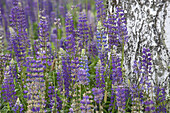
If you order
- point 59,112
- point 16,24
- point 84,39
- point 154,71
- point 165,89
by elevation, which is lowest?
point 59,112

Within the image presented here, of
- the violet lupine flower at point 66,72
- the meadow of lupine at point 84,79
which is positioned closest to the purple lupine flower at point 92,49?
the meadow of lupine at point 84,79

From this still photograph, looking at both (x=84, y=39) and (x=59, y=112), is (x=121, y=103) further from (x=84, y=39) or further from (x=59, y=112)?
(x=84, y=39)

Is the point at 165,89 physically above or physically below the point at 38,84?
below

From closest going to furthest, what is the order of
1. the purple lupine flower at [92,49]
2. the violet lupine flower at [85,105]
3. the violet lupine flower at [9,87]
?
the violet lupine flower at [85,105] → the violet lupine flower at [9,87] → the purple lupine flower at [92,49]

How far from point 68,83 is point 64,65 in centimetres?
26

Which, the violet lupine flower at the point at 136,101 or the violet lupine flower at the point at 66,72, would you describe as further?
the violet lupine flower at the point at 66,72

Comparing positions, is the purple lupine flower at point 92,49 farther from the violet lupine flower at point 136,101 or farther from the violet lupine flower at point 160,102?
the violet lupine flower at point 136,101

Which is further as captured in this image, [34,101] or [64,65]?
[64,65]

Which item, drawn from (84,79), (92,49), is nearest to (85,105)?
(84,79)

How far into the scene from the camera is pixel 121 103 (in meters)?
2.75

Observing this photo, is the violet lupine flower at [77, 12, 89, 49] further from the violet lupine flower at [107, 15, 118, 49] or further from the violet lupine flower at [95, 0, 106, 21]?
the violet lupine flower at [107, 15, 118, 49]

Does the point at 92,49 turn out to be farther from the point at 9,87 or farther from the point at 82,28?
the point at 9,87

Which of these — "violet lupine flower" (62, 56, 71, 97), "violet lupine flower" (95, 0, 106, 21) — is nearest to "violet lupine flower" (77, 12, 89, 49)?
"violet lupine flower" (95, 0, 106, 21)

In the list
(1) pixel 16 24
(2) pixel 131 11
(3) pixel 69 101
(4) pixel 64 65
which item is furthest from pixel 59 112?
(1) pixel 16 24
